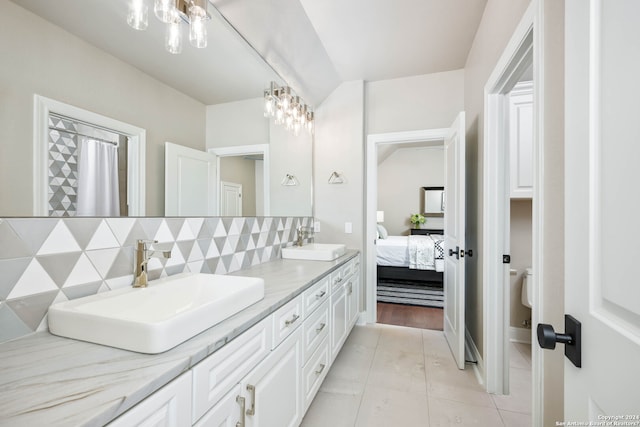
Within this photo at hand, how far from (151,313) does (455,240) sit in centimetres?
219

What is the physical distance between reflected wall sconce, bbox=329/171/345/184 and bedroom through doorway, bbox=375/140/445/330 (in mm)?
734

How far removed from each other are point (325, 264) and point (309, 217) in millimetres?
1064

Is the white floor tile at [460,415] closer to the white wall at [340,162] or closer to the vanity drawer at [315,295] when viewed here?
the vanity drawer at [315,295]

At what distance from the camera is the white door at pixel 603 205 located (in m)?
0.45

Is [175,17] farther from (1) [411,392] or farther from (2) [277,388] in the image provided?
(1) [411,392]

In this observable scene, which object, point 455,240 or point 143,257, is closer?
point 143,257

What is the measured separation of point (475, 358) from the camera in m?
2.24

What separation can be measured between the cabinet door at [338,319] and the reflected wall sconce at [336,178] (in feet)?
4.08

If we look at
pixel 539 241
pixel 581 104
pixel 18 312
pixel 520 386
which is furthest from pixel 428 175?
pixel 18 312

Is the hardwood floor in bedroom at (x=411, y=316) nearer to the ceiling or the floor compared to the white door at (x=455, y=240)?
nearer to the floor

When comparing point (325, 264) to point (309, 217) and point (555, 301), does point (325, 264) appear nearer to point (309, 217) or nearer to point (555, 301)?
point (309, 217)

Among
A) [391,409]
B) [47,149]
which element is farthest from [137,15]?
[391,409]

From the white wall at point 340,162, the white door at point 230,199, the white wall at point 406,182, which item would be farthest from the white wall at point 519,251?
the white wall at point 406,182

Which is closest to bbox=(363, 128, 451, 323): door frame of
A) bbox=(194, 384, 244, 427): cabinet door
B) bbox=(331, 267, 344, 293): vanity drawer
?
bbox=(331, 267, 344, 293): vanity drawer
